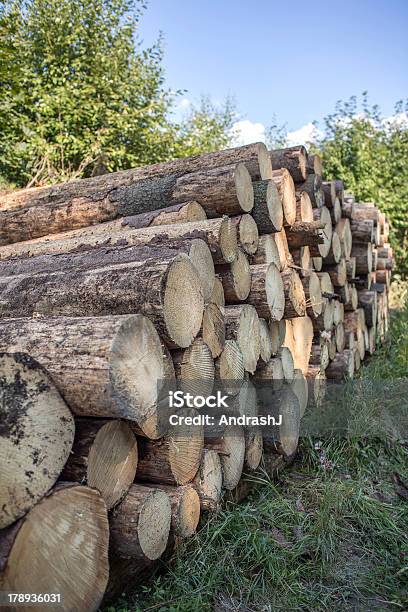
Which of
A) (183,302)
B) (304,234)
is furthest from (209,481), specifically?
(304,234)

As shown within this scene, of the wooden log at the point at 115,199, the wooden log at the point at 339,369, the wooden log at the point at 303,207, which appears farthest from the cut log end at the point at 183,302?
the wooden log at the point at 339,369

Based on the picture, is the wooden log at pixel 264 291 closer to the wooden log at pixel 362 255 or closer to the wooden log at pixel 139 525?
the wooden log at pixel 139 525

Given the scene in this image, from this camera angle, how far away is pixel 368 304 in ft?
17.4

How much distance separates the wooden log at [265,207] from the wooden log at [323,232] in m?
0.63

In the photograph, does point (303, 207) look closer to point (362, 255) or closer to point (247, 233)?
point (247, 233)

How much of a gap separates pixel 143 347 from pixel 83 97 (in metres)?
7.25

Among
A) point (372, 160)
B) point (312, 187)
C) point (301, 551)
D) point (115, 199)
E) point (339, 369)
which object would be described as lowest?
point (301, 551)

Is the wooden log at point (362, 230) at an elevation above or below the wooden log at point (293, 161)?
below

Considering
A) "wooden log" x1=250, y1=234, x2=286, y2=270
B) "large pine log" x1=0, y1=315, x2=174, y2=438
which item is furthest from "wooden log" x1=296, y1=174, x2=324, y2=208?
"large pine log" x1=0, y1=315, x2=174, y2=438

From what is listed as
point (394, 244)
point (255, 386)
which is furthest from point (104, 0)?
point (255, 386)

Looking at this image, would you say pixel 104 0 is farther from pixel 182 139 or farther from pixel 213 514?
pixel 213 514

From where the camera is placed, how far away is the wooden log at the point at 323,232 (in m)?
3.78

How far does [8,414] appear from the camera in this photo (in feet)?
5.00

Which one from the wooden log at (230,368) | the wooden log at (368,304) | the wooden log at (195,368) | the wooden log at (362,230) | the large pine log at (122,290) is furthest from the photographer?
the wooden log at (368,304)
